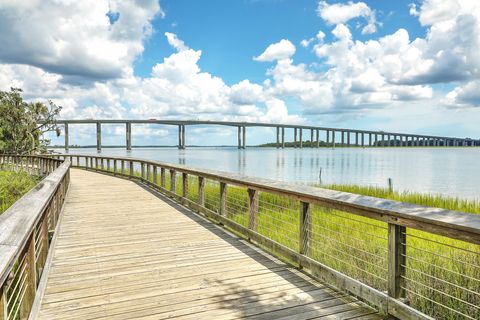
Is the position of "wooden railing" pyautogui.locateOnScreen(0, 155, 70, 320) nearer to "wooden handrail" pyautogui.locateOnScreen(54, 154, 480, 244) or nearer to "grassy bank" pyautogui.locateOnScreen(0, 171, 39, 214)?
"wooden handrail" pyautogui.locateOnScreen(54, 154, 480, 244)

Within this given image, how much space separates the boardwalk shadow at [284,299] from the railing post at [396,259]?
329 mm

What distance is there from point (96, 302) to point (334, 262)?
3.31 meters

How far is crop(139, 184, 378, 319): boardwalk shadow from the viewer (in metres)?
3.55

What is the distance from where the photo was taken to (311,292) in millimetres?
4062

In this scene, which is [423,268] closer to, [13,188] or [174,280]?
[174,280]

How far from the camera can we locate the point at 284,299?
3.88 m

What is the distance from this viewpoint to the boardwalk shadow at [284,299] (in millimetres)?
3549

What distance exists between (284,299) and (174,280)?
1.36 meters

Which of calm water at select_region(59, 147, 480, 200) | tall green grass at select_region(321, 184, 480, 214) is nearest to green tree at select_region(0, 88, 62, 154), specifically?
calm water at select_region(59, 147, 480, 200)

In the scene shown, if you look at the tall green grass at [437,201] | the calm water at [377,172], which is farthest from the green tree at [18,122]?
the tall green grass at [437,201]

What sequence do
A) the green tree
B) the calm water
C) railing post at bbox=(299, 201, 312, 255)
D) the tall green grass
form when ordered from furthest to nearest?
the green tree
the calm water
the tall green grass
railing post at bbox=(299, 201, 312, 255)

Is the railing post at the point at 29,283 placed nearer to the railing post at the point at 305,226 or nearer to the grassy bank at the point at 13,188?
the railing post at the point at 305,226

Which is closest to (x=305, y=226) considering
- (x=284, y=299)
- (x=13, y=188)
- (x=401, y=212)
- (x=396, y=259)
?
(x=284, y=299)

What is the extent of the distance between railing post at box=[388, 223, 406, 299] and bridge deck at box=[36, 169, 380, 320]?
0.36 meters
